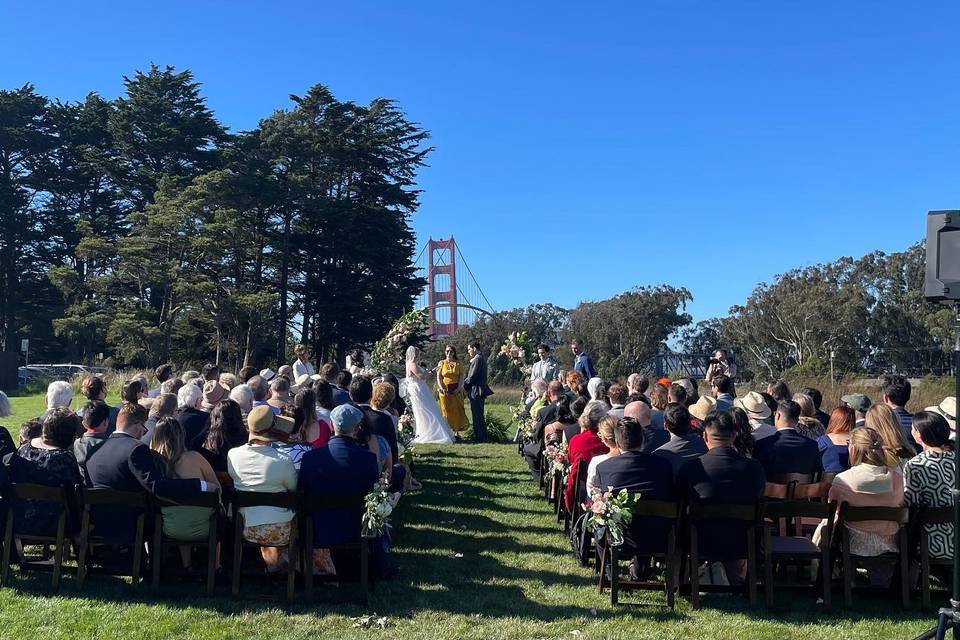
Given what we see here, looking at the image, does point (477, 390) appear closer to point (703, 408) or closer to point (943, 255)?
point (703, 408)

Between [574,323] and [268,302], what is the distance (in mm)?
20133

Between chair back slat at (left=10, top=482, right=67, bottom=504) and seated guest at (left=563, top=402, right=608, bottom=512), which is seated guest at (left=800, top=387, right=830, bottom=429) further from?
chair back slat at (left=10, top=482, right=67, bottom=504)

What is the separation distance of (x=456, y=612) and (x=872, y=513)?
9.74 feet

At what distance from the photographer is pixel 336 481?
561cm

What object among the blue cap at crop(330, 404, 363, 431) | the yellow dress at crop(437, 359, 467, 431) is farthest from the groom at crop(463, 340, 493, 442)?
the blue cap at crop(330, 404, 363, 431)

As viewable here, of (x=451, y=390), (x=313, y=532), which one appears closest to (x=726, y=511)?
(x=313, y=532)

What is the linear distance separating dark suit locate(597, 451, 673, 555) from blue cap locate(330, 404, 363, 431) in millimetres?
1887

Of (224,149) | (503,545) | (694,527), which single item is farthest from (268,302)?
(694,527)

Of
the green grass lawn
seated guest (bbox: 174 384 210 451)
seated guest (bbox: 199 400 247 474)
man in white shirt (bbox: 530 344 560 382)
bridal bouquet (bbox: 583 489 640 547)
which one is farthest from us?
man in white shirt (bbox: 530 344 560 382)

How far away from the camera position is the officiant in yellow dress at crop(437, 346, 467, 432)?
15977 mm

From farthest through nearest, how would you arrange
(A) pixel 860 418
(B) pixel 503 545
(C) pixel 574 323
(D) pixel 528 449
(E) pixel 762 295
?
1. (E) pixel 762 295
2. (C) pixel 574 323
3. (D) pixel 528 449
4. (A) pixel 860 418
5. (B) pixel 503 545

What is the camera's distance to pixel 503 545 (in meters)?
7.51

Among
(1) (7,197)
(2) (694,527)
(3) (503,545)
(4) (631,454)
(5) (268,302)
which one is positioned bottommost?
(3) (503,545)

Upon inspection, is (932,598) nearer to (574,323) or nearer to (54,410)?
(54,410)
